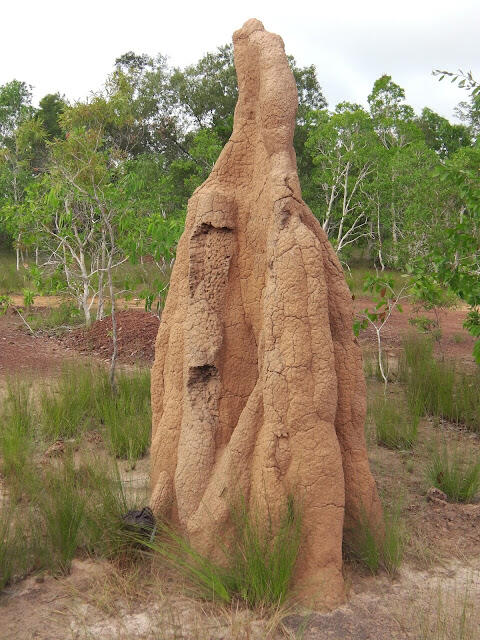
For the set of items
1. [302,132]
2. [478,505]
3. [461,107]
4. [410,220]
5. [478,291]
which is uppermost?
[461,107]

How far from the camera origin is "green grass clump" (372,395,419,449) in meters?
5.43

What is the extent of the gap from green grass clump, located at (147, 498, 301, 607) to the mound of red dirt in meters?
5.77

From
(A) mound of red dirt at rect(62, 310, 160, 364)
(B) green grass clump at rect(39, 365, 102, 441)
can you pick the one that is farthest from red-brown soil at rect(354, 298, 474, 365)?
(B) green grass clump at rect(39, 365, 102, 441)

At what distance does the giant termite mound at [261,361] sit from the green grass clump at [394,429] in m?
2.01

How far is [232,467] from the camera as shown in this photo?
3.29 m

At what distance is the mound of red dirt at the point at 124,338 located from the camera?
30.5 feet

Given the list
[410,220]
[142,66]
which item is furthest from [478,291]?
[142,66]

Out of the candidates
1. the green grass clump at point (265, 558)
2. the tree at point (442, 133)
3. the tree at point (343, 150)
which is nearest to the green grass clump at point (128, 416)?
the green grass clump at point (265, 558)

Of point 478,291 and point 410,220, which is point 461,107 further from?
point 478,291

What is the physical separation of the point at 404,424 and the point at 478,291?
4.46 ft

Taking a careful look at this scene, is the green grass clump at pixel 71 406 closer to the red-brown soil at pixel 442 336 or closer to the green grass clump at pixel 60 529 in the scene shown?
the green grass clump at pixel 60 529

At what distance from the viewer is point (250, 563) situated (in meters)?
2.92

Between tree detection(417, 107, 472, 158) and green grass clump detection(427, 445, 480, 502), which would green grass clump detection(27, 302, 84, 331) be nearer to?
green grass clump detection(427, 445, 480, 502)

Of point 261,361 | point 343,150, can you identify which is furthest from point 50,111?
point 261,361
